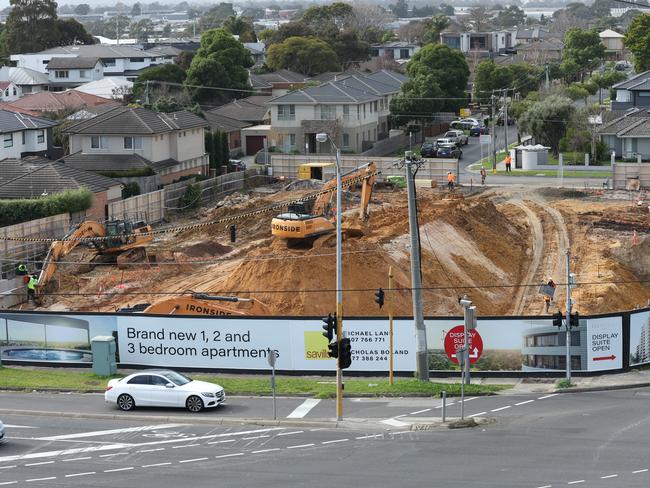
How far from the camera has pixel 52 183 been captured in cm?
7375

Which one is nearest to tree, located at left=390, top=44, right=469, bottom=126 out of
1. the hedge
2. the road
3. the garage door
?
the garage door

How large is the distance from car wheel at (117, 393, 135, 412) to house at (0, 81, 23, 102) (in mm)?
104600

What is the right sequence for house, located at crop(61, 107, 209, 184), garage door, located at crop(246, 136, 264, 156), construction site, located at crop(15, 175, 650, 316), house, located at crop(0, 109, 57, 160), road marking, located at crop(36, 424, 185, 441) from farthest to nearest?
garage door, located at crop(246, 136, 264, 156), house, located at crop(0, 109, 57, 160), house, located at crop(61, 107, 209, 184), construction site, located at crop(15, 175, 650, 316), road marking, located at crop(36, 424, 185, 441)

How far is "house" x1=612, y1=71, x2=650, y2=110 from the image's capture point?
346ft

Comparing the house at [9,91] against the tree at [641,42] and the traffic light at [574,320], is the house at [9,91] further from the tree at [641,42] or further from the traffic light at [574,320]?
the traffic light at [574,320]

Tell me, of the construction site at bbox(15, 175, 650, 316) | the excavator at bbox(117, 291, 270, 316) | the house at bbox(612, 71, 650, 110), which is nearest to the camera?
the excavator at bbox(117, 291, 270, 316)

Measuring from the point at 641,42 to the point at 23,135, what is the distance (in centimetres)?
6483

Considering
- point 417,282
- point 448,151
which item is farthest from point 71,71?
point 417,282

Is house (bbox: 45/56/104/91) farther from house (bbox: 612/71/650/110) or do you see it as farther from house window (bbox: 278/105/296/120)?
house (bbox: 612/71/650/110)

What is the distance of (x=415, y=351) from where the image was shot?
136 feet

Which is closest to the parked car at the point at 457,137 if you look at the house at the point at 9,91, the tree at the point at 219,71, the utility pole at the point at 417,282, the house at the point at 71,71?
the tree at the point at 219,71

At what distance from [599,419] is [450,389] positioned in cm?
559

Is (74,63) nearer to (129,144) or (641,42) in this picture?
(641,42)

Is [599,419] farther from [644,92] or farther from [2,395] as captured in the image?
[644,92]
